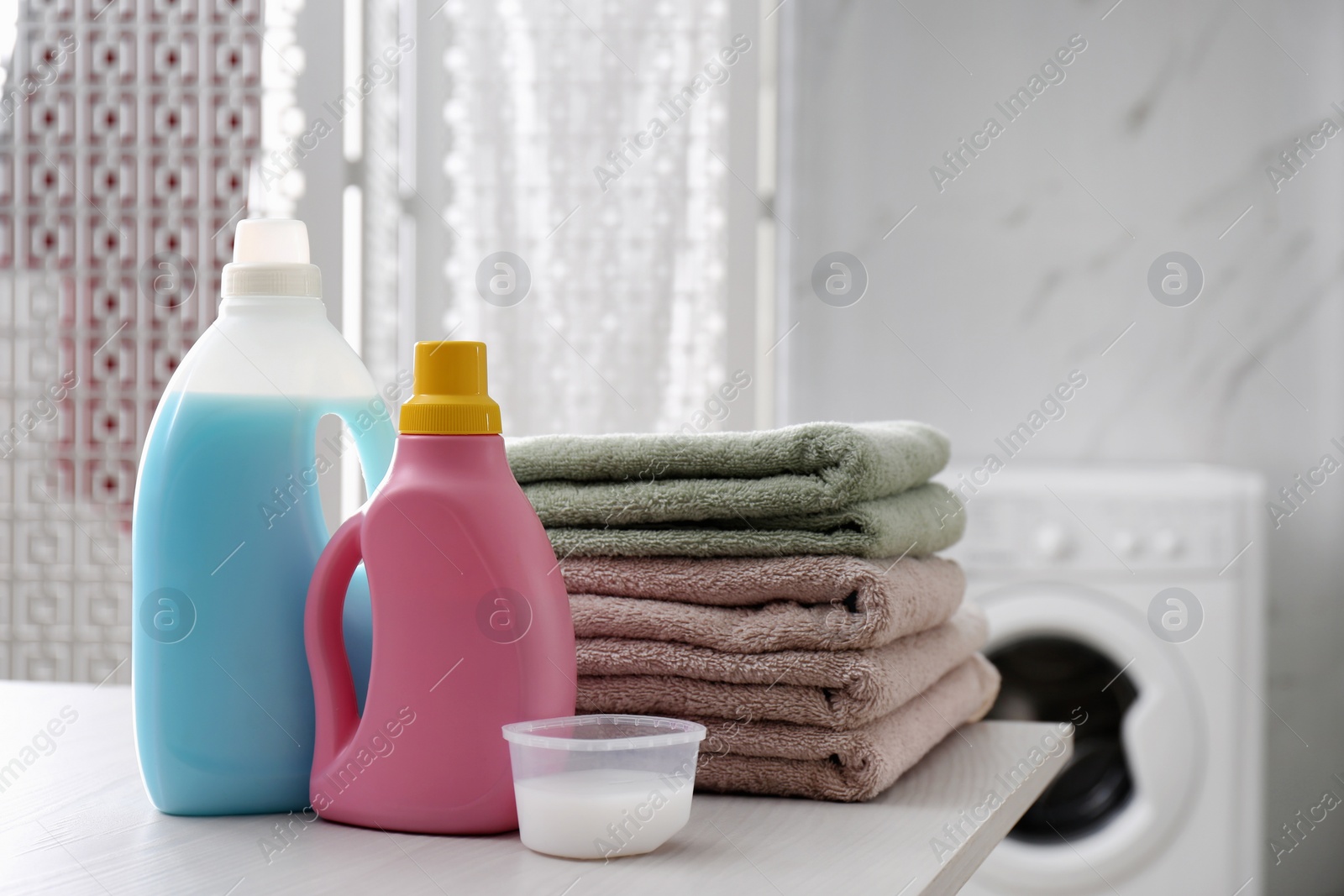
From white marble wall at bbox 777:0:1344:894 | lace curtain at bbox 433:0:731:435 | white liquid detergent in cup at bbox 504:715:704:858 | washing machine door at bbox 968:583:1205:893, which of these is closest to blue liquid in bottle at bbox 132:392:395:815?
white liquid detergent in cup at bbox 504:715:704:858

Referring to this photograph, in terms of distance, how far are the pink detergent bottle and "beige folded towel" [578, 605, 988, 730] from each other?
94 millimetres

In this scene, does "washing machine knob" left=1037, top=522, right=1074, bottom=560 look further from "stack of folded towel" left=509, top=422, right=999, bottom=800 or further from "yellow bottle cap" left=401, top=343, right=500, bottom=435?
"yellow bottle cap" left=401, top=343, right=500, bottom=435

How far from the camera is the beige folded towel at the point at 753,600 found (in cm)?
52

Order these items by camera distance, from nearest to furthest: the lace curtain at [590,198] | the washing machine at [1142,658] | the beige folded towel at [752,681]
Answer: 1. the beige folded towel at [752,681]
2. the washing machine at [1142,658]
3. the lace curtain at [590,198]

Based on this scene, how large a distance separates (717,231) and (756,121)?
18cm

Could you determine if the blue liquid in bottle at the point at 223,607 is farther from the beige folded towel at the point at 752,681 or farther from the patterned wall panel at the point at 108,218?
the patterned wall panel at the point at 108,218

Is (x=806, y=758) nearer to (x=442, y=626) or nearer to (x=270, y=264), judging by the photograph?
(x=442, y=626)

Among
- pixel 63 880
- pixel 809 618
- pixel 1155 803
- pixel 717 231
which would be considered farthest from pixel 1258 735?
pixel 63 880

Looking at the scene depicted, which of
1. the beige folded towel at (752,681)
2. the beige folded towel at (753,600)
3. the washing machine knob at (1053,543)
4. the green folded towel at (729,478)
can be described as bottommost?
the washing machine knob at (1053,543)

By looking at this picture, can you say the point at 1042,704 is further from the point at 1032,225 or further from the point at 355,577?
the point at 355,577

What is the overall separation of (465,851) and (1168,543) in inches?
51.0

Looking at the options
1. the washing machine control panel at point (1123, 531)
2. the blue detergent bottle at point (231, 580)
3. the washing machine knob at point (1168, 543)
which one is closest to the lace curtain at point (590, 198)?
the washing machine control panel at point (1123, 531)

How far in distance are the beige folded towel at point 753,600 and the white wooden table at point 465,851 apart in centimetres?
8

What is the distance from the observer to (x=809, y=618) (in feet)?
1.72
